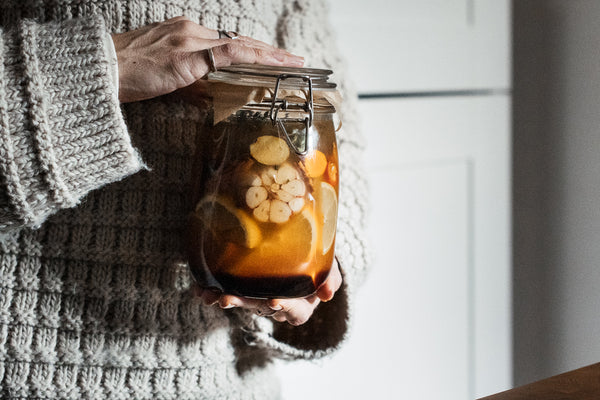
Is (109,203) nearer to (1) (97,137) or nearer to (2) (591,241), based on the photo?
(1) (97,137)

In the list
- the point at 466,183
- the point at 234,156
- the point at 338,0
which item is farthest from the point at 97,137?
the point at 466,183

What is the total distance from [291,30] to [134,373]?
41cm

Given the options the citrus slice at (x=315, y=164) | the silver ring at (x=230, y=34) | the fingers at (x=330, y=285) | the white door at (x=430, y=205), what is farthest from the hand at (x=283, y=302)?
the white door at (x=430, y=205)

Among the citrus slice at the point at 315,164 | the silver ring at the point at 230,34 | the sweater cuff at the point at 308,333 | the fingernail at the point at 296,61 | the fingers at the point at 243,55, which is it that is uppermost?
the silver ring at the point at 230,34

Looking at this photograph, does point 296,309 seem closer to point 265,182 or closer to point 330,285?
point 330,285

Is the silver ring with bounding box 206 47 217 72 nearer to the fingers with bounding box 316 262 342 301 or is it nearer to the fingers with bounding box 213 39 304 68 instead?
the fingers with bounding box 213 39 304 68

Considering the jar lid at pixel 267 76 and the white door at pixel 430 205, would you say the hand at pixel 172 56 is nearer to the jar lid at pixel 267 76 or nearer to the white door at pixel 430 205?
the jar lid at pixel 267 76

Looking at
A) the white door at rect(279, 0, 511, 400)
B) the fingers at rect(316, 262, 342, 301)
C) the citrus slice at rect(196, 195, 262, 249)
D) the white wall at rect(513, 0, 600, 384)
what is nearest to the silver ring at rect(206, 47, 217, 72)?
the citrus slice at rect(196, 195, 262, 249)

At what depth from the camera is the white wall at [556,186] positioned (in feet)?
4.30

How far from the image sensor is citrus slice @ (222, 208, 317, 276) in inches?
21.0

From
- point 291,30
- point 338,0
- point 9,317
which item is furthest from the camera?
point 338,0

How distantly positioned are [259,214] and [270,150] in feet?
0.16

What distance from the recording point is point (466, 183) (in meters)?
1.38

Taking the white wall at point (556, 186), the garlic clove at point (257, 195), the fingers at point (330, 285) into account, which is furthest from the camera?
the white wall at point (556, 186)
